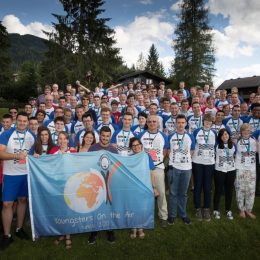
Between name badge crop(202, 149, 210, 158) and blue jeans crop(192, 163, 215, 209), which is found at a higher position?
name badge crop(202, 149, 210, 158)

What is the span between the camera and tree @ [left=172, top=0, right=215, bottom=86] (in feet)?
137

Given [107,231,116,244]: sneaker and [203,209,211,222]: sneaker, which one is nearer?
[107,231,116,244]: sneaker

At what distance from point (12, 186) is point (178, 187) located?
3508mm

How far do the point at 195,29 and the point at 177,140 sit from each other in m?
40.9

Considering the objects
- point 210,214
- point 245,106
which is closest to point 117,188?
point 210,214

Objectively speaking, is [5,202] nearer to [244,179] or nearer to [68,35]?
[244,179]

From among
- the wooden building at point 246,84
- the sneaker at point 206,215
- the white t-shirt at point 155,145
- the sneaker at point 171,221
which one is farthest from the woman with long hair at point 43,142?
the wooden building at point 246,84

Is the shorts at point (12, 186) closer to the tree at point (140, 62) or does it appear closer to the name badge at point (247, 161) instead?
the name badge at point (247, 161)

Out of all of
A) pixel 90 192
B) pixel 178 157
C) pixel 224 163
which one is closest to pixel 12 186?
pixel 90 192

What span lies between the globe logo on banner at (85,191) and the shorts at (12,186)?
95 centimetres

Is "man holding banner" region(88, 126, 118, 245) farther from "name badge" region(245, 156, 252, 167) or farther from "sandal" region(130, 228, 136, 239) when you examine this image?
"name badge" region(245, 156, 252, 167)

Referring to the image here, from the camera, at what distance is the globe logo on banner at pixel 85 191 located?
17.7 feet

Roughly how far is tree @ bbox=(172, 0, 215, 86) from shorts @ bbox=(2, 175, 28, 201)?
125 feet

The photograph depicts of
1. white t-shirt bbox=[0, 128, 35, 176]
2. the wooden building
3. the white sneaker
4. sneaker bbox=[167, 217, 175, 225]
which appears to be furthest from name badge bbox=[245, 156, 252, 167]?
the wooden building
